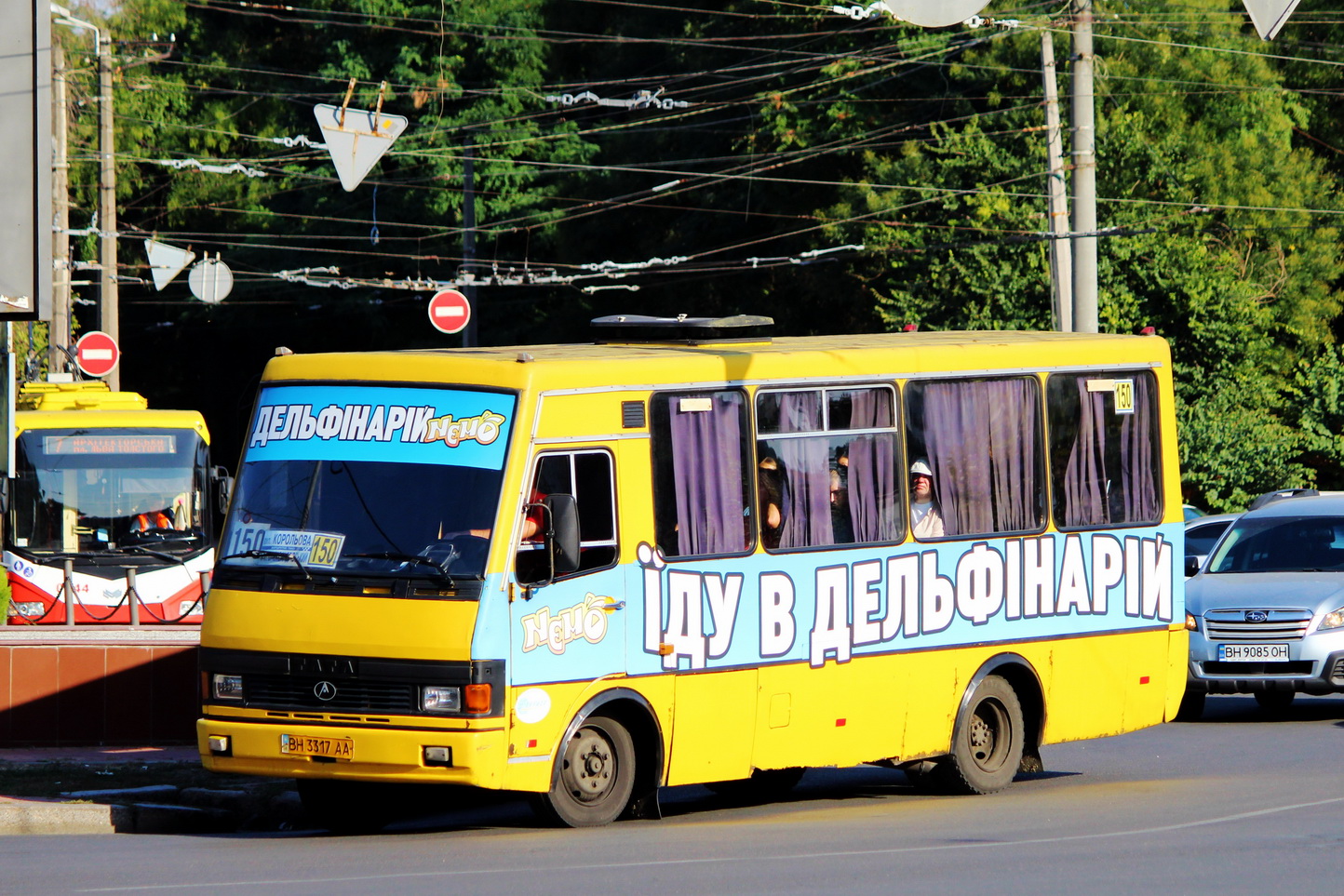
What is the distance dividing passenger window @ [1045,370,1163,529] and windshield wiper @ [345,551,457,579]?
4.67 metres

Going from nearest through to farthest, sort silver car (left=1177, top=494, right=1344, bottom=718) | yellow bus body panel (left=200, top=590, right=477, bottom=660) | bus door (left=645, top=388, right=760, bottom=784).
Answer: yellow bus body panel (left=200, top=590, right=477, bottom=660) → bus door (left=645, top=388, right=760, bottom=784) → silver car (left=1177, top=494, right=1344, bottom=718)

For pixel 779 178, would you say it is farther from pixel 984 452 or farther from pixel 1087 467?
pixel 984 452

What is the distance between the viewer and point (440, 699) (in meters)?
10.4

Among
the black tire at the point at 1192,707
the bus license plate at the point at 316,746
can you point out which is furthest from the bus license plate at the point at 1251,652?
the bus license plate at the point at 316,746

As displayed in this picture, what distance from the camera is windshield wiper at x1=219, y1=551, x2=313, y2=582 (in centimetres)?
1076

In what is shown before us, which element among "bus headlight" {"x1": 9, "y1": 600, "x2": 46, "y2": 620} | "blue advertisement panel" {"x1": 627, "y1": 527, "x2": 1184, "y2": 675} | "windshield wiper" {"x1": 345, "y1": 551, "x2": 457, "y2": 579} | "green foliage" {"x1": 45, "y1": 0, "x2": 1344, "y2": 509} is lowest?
"bus headlight" {"x1": 9, "y1": 600, "x2": 46, "y2": 620}

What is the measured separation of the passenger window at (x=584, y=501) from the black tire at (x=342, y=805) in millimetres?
2058

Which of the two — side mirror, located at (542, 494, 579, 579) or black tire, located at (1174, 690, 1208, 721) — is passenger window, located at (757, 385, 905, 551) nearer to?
side mirror, located at (542, 494, 579, 579)

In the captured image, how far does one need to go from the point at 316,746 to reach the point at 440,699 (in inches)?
29.2

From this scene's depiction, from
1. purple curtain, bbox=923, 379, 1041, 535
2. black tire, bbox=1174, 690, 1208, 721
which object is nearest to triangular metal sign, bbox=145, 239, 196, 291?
black tire, bbox=1174, 690, 1208, 721

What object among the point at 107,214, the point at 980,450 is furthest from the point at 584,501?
the point at 107,214

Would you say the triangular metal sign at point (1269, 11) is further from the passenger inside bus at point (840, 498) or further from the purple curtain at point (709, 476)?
the purple curtain at point (709, 476)

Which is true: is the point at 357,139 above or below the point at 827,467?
above

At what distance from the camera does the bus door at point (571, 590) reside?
10.6 m
